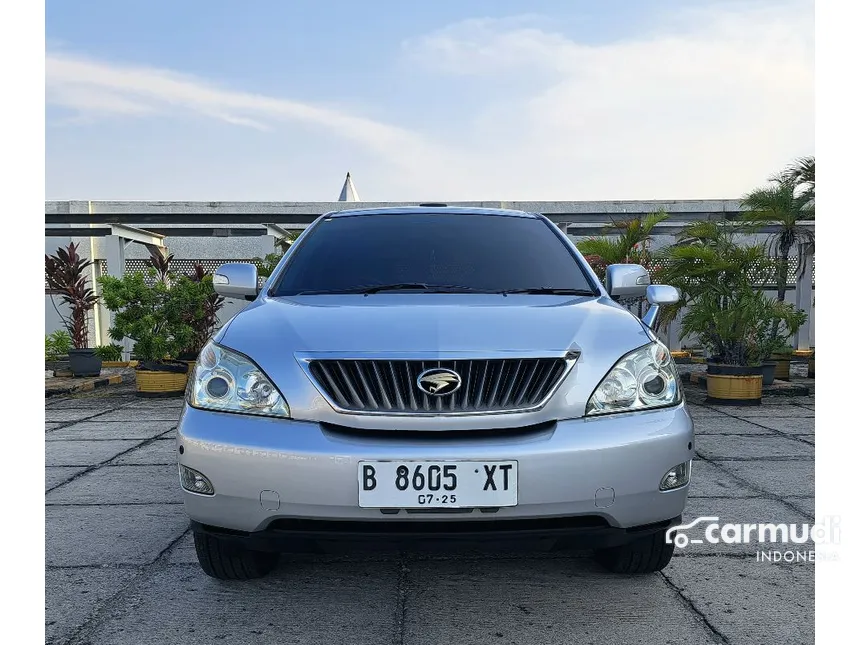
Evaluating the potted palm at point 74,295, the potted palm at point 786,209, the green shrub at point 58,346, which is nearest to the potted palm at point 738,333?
the potted palm at point 786,209

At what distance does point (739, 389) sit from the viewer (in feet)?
26.4

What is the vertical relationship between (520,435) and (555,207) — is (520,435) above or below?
below

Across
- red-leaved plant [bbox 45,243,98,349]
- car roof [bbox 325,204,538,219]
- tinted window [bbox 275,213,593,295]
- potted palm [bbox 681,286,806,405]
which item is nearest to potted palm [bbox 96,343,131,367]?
red-leaved plant [bbox 45,243,98,349]

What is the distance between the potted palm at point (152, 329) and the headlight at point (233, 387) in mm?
6880

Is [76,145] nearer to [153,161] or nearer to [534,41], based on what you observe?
[153,161]

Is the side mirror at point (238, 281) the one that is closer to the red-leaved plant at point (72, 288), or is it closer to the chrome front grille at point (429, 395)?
the chrome front grille at point (429, 395)

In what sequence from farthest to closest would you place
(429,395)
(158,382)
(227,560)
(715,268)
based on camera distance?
1. (158,382)
2. (715,268)
3. (227,560)
4. (429,395)

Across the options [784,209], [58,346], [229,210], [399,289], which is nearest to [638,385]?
[399,289]

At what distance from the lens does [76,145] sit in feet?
31.4

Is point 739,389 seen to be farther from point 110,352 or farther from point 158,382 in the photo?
point 110,352

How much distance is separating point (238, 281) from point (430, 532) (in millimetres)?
1776
